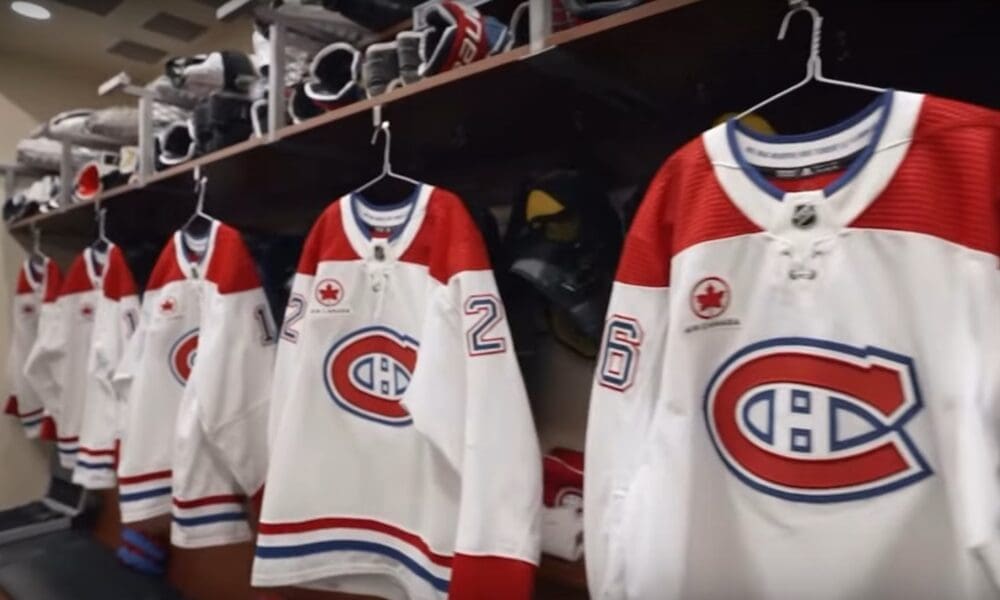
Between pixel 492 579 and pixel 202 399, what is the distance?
63 centimetres

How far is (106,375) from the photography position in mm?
1625

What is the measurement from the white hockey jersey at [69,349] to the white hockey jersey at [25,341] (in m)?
0.23

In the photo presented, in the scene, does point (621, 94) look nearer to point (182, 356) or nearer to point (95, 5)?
point (182, 356)

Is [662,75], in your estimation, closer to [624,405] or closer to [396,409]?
[624,405]

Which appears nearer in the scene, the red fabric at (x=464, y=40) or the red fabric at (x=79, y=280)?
the red fabric at (x=464, y=40)

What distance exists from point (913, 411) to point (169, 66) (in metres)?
1.62

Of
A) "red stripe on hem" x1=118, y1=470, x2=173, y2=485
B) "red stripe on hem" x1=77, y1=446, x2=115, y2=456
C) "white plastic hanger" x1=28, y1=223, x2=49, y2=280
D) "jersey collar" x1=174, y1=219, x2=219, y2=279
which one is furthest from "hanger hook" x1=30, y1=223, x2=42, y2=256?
"red stripe on hem" x1=118, y1=470, x2=173, y2=485

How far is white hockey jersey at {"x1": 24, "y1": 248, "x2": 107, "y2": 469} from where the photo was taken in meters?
1.93

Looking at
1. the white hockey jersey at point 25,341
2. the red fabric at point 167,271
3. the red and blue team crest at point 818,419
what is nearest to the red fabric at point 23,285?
the white hockey jersey at point 25,341

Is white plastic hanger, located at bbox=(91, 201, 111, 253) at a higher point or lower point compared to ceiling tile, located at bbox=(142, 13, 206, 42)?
lower

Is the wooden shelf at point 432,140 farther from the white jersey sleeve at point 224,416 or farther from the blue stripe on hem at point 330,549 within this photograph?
the blue stripe on hem at point 330,549

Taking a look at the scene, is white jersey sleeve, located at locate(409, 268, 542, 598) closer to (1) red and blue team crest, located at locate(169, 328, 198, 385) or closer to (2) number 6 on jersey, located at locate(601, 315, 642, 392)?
(2) number 6 on jersey, located at locate(601, 315, 642, 392)

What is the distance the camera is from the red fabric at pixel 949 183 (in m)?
0.60

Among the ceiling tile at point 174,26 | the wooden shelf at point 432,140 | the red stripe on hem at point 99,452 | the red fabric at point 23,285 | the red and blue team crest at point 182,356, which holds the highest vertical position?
the ceiling tile at point 174,26
